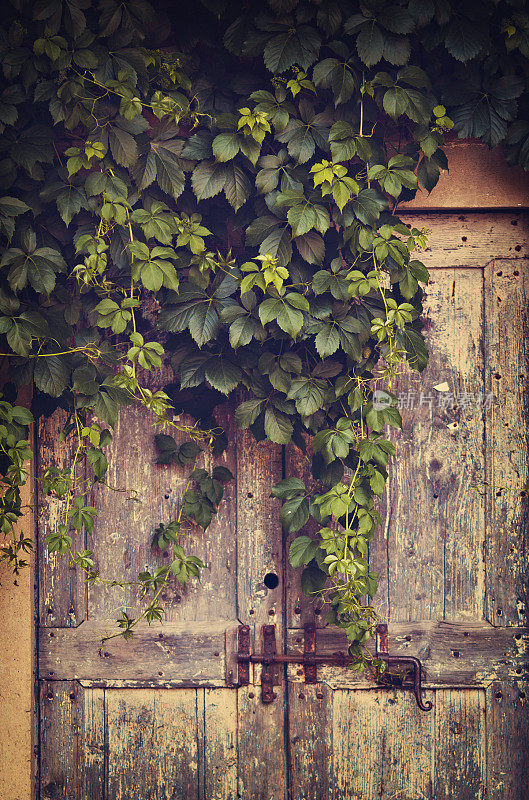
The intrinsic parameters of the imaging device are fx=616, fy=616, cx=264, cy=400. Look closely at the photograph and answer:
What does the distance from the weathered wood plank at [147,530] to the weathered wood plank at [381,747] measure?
0.47 metres

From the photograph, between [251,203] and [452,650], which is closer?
[251,203]

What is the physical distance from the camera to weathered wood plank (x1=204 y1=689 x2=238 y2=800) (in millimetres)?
1798

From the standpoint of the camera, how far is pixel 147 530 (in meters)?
1.85

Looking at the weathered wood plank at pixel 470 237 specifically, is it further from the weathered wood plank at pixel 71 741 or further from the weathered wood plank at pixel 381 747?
the weathered wood plank at pixel 71 741

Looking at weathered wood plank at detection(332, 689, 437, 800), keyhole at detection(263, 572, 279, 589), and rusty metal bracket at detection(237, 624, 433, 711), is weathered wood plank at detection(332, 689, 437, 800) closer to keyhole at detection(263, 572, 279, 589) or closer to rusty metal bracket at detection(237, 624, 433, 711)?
rusty metal bracket at detection(237, 624, 433, 711)

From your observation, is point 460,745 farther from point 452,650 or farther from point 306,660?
point 306,660

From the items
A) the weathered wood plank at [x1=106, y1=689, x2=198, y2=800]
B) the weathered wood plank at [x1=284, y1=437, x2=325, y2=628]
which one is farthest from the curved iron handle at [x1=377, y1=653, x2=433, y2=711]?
the weathered wood plank at [x1=106, y1=689, x2=198, y2=800]

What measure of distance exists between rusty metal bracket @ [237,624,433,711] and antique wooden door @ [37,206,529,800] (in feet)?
0.08

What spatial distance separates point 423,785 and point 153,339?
4.98 ft

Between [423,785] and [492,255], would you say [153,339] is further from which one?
[423,785]

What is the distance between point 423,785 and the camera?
1.78 meters

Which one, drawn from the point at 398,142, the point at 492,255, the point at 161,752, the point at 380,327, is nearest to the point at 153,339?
the point at 380,327

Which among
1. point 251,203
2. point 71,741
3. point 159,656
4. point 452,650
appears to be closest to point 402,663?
point 452,650

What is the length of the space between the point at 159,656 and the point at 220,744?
31 cm
